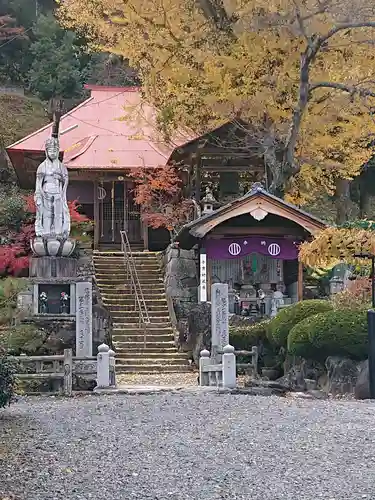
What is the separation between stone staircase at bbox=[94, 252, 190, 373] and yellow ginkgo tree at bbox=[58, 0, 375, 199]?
14.2ft

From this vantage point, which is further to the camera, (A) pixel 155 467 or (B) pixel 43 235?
(B) pixel 43 235

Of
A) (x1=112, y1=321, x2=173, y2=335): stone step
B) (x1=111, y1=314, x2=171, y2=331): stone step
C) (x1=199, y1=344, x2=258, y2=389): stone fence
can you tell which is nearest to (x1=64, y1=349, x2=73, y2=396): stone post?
(x1=199, y1=344, x2=258, y2=389): stone fence

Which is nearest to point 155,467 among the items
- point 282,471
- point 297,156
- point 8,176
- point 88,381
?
point 282,471

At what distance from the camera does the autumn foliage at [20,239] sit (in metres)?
18.4

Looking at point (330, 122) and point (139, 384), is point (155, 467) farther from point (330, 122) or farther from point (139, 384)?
point (330, 122)

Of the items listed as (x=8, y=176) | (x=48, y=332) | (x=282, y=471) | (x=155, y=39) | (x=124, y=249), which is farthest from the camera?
(x=8, y=176)

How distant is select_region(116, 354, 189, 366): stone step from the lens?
15641mm

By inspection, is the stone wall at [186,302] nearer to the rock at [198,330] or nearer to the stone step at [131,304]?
the rock at [198,330]

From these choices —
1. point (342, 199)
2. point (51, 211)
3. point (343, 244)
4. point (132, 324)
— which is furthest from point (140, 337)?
point (342, 199)

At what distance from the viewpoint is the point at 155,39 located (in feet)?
52.1

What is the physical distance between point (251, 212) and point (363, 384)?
7160 millimetres

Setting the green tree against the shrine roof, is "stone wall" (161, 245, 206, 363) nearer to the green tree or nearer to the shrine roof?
the shrine roof

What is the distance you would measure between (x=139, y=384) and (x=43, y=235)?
5230 mm

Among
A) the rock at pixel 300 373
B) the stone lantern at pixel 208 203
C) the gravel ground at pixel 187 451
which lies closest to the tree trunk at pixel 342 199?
the stone lantern at pixel 208 203
